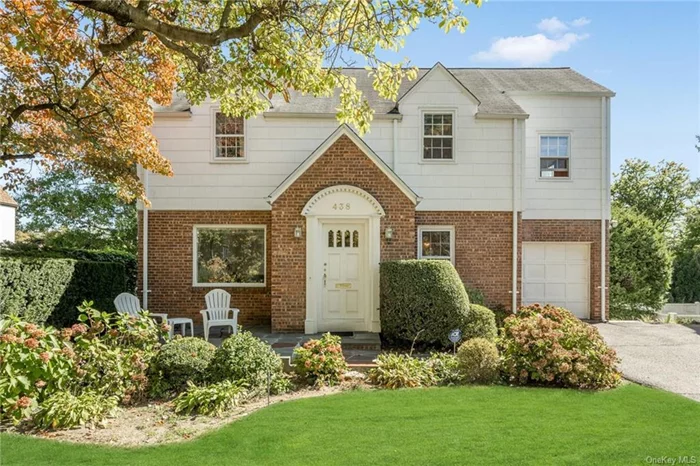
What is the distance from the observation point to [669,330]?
12.1 m

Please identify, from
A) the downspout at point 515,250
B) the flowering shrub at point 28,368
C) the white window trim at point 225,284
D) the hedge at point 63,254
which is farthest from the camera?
the white window trim at point 225,284

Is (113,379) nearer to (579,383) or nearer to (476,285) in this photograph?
(579,383)

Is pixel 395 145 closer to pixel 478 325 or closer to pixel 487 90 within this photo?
pixel 487 90

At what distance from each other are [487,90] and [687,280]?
47.6 ft

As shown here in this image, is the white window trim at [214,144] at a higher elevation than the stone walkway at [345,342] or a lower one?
higher

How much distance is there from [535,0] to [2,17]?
971cm

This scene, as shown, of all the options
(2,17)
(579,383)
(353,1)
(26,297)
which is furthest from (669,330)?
(2,17)

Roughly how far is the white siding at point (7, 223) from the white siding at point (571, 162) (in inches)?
940

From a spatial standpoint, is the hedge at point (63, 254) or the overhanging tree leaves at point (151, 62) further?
the hedge at point (63, 254)

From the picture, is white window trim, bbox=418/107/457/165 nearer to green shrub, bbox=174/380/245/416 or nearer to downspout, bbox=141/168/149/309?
downspout, bbox=141/168/149/309

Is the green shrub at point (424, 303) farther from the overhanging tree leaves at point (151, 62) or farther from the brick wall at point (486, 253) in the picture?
the overhanging tree leaves at point (151, 62)

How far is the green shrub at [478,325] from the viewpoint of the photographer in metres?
9.27

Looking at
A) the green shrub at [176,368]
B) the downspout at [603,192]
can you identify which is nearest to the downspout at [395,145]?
the downspout at [603,192]

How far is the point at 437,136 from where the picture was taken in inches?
482
